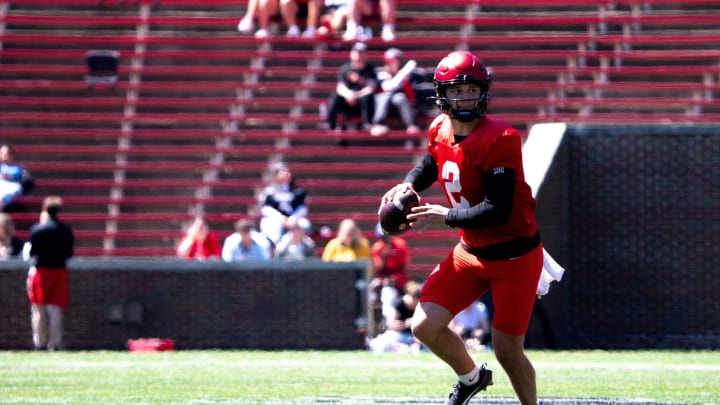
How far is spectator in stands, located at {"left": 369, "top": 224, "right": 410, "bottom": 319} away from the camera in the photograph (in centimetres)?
1605

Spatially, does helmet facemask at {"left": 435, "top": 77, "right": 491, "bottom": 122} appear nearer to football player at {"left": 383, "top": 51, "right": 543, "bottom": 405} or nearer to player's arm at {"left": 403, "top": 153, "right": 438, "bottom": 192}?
football player at {"left": 383, "top": 51, "right": 543, "bottom": 405}

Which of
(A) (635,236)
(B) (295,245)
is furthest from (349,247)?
(A) (635,236)

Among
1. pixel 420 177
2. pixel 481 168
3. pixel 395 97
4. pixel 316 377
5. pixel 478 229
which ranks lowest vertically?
pixel 316 377

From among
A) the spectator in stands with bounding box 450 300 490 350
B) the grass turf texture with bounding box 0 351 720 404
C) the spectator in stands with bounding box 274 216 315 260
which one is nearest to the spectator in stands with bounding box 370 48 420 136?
the spectator in stands with bounding box 274 216 315 260

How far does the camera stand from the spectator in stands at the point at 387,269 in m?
16.0

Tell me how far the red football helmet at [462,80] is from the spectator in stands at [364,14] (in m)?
12.9

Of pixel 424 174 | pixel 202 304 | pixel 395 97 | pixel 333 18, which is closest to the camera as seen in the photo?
pixel 424 174

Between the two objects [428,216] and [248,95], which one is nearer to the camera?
[428,216]

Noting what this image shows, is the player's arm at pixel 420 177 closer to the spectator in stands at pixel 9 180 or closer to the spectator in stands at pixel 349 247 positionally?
the spectator in stands at pixel 349 247

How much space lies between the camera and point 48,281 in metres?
15.1

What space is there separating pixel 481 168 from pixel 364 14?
534 inches

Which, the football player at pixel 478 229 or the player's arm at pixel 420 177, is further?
the player's arm at pixel 420 177

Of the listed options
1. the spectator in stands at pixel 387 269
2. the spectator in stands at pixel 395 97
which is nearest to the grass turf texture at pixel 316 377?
the spectator in stands at pixel 387 269

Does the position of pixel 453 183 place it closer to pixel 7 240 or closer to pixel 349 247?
pixel 349 247
